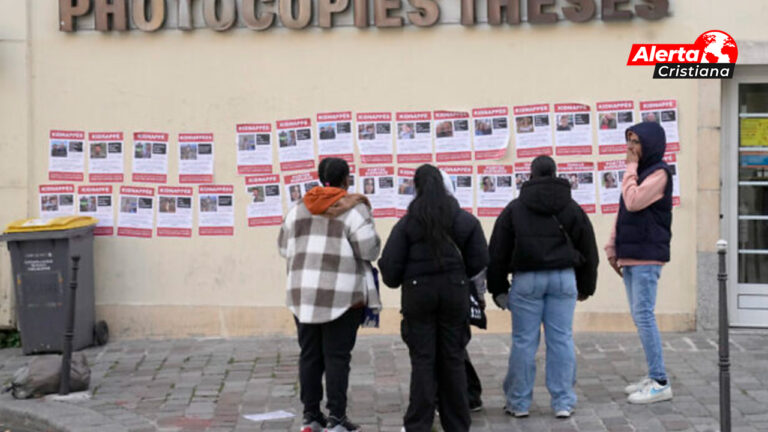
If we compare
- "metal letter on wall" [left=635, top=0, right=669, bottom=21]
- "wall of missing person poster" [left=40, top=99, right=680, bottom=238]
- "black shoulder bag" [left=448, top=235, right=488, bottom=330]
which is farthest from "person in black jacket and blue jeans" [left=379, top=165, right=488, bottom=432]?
"metal letter on wall" [left=635, top=0, right=669, bottom=21]

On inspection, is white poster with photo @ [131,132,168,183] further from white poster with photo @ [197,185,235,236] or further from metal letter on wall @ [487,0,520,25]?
metal letter on wall @ [487,0,520,25]

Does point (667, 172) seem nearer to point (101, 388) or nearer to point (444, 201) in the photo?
point (444, 201)

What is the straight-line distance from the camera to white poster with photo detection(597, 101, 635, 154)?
10070 millimetres

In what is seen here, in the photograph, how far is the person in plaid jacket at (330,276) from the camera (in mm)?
6992

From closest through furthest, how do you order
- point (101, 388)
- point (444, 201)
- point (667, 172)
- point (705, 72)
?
point (444, 201) < point (667, 172) < point (101, 388) < point (705, 72)

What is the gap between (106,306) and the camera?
10.3 m

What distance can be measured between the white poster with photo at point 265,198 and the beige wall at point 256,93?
0.34 ft

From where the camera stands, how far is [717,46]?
9945 mm

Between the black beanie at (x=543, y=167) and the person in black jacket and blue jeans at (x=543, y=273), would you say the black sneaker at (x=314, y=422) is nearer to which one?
the person in black jacket and blue jeans at (x=543, y=273)

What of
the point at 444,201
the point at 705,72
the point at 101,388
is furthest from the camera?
the point at 705,72

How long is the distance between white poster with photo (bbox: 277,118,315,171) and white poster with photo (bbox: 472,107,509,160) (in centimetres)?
150

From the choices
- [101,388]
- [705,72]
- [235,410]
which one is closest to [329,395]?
[235,410]

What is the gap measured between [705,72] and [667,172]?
2.61 m

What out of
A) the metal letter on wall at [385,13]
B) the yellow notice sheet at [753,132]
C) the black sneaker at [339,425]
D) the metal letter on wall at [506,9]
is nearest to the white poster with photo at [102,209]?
the metal letter on wall at [385,13]
